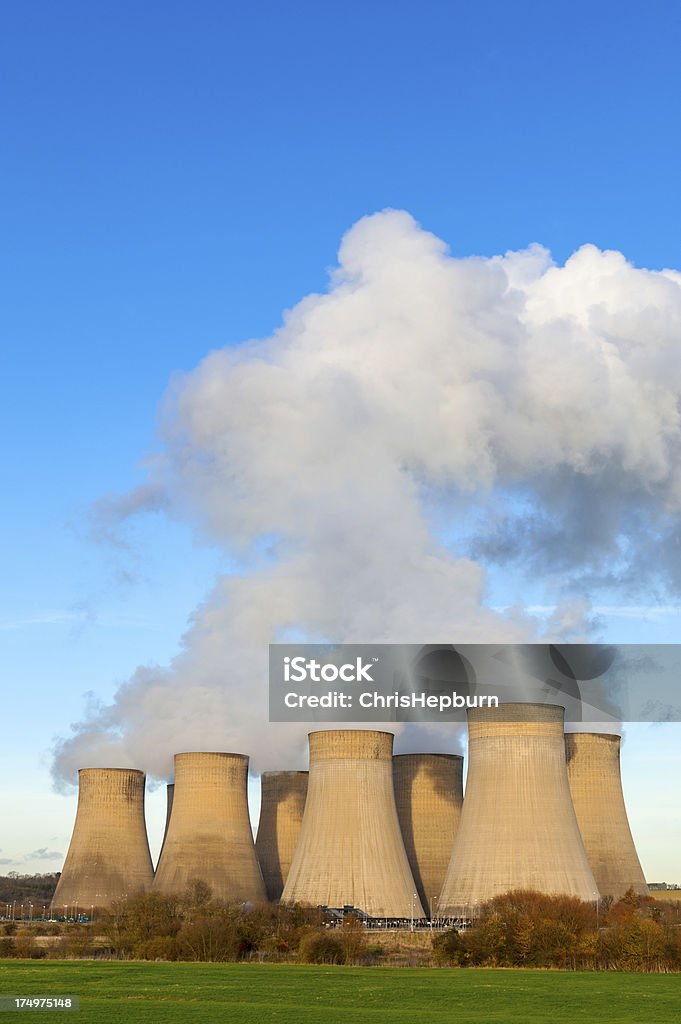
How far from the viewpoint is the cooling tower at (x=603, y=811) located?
3444 centimetres

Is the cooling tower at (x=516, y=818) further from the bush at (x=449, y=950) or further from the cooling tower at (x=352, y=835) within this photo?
the bush at (x=449, y=950)

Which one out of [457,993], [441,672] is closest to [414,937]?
[441,672]

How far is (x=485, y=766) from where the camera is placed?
99.5 ft

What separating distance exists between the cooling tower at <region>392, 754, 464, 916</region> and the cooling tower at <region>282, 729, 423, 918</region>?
352cm

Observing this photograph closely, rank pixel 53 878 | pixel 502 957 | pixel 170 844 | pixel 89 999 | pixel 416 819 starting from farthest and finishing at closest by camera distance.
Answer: pixel 53 878
pixel 416 819
pixel 170 844
pixel 502 957
pixel 89 999

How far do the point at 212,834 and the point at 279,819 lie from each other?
6886mm

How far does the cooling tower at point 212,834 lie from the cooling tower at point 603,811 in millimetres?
9544

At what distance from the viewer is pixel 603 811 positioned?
1377 inches

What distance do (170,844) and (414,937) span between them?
8.27m

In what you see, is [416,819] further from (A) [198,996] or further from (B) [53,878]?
(B) [53,878]

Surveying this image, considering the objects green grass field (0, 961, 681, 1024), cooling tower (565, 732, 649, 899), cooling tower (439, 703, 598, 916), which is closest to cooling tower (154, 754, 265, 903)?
cooling tower (439, 703, 598, 916)

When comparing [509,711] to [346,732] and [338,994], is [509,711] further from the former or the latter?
[338,994]

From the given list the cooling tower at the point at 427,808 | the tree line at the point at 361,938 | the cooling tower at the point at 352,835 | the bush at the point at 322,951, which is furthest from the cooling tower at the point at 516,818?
the bush at the point at 322,951

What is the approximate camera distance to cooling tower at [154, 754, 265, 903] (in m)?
33.6
